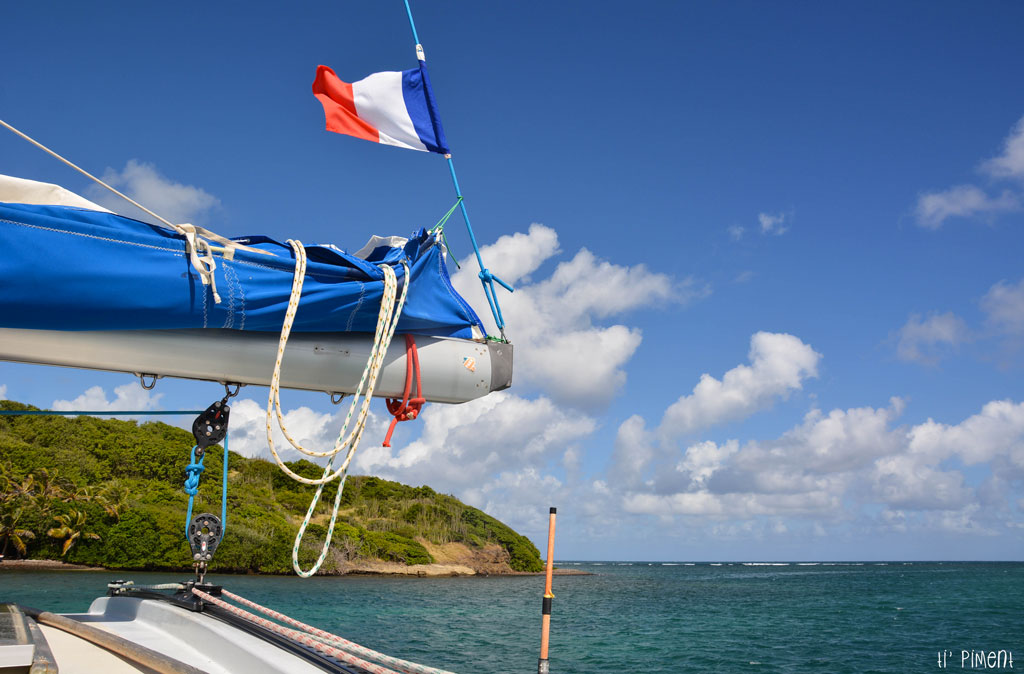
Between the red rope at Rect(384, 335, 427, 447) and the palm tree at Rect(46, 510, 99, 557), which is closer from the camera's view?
the red rope at Rect(384, 335, 427, 447)

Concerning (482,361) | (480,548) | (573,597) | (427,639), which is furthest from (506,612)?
(480,548)

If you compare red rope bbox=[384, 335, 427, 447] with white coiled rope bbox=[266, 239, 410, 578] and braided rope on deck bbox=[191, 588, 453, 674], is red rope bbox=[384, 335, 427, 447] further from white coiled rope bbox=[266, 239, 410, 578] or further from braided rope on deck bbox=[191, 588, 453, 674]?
braided rope on deck bbox=[191, 588, 453, 674]

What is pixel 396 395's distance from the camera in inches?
191

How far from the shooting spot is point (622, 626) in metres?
25.4

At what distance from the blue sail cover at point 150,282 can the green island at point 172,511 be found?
35.7 meters

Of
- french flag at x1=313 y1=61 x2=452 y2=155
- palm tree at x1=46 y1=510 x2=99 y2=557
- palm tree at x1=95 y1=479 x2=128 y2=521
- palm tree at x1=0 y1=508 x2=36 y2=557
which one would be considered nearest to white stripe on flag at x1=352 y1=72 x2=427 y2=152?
french flag at x1=313 y1=61 x2=452 y2=155

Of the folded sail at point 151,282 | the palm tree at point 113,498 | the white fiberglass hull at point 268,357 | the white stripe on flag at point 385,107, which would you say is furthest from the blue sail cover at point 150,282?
the palm tree at point 113,498

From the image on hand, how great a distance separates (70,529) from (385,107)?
36398 mm

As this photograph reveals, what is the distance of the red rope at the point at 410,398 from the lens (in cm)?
480

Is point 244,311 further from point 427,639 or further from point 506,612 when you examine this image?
point 506,612

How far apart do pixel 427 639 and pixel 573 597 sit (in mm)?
23160

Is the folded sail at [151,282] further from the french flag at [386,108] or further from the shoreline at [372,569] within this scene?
the shoreline at [372,569]

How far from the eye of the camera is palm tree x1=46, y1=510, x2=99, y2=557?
109ft

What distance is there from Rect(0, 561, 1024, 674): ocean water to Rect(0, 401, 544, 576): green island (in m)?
2.76
